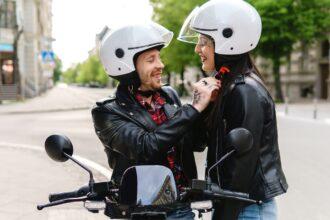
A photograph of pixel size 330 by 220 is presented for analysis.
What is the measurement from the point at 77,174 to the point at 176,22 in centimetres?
3538

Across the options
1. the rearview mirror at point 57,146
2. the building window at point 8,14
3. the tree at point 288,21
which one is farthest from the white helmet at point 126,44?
the building window at point 8,14

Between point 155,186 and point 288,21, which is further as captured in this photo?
point 288,21

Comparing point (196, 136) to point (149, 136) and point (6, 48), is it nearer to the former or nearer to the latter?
point (149, 136)

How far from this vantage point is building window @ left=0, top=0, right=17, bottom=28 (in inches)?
1534

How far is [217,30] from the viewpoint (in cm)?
248

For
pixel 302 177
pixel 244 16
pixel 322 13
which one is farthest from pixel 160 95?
pixel 322 13

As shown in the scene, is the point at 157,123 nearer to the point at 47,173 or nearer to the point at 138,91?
the point at 138,91

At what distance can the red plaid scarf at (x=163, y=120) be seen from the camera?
2572 millimetres

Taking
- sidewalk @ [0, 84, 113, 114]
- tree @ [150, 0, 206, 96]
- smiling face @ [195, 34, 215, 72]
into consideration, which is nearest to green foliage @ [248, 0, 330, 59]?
tree @ [150, 0, 206, 96]

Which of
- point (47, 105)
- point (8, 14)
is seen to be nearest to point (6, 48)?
point (8, 14)

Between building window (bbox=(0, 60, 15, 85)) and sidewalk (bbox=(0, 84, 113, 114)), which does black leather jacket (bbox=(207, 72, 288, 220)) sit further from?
building window (bbox=(0, 60, 15, 85))

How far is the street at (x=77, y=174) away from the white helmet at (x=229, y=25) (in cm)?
395

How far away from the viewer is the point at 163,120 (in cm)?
262

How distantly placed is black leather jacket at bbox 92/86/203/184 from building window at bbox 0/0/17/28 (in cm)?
3839
